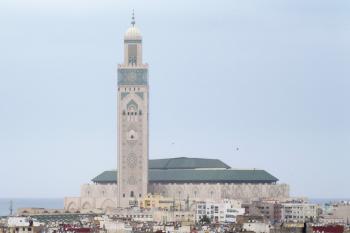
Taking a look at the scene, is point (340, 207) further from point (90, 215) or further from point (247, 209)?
point (90, 215)

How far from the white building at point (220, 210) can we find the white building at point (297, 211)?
12.1 feet

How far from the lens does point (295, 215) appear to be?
182250 millimetres

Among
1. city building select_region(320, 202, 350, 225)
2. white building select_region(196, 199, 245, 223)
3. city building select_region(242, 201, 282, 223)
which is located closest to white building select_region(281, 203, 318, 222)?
city building select_region(242, 201, 282, 223)

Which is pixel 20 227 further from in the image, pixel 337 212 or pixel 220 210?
pixel 337 212

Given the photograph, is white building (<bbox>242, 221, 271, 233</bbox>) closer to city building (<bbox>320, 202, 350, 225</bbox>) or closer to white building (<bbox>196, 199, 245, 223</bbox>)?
white building (<bbox>196, 199, 245, 223</bbox>)

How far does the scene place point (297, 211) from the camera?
18312 cm

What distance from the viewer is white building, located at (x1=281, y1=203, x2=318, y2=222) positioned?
180125mm

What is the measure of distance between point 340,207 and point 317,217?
14.9 m

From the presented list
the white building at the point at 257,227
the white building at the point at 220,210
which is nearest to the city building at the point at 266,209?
the white building at the point at 220,210

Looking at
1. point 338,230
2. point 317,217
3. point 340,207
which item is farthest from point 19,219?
point 340,207

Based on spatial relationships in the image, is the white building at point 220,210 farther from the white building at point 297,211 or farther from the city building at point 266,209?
the white building at point 297,211

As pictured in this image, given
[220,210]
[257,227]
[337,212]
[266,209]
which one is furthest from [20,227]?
[337,212]

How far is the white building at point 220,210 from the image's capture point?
17588 centimetres

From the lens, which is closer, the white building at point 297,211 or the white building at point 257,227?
the white building at point 257,227
